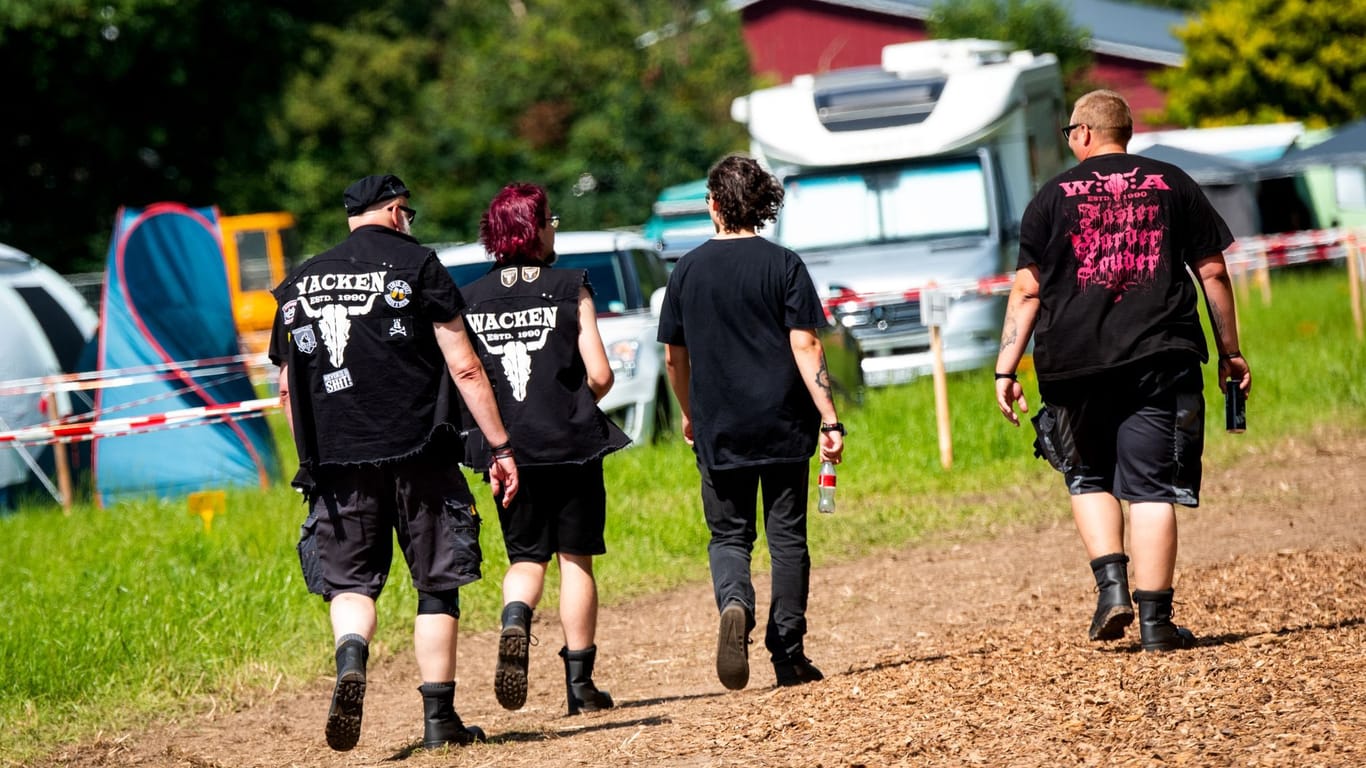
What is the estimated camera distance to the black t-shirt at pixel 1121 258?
589 cm

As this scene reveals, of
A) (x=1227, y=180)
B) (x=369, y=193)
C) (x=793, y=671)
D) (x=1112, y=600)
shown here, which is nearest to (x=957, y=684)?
(x=1112, y=600)

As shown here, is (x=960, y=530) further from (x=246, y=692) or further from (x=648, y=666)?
(x=246, y=692)

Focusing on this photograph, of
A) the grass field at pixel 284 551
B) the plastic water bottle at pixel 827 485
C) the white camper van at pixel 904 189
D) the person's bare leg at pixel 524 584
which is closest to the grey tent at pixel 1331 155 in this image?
the white camper van at pixel 904 189

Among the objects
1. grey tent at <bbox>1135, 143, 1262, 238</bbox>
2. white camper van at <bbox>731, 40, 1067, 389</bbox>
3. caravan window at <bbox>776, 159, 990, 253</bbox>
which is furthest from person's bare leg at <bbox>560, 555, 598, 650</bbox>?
grey tent at <bbox>1135, 143, 1262, 238</bbox>

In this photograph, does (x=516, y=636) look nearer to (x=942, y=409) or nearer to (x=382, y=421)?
(x=382, y=421)

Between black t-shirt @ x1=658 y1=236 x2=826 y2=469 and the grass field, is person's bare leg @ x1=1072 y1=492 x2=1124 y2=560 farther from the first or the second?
the grass field

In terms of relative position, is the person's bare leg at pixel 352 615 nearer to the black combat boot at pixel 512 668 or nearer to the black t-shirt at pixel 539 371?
the black combat boot at pixel 512 668

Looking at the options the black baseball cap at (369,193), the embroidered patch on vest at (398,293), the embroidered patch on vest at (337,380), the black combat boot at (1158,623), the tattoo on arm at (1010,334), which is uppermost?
the black baseball cap at (369,193)

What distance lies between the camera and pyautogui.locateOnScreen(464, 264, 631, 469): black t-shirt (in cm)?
609

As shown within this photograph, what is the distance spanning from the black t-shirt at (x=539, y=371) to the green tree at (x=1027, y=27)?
34.0 metres

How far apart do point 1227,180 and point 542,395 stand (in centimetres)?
2860

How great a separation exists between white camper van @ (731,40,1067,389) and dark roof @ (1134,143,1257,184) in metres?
14.6

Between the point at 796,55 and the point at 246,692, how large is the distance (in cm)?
4315

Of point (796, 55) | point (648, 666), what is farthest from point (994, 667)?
point (796, 55)
